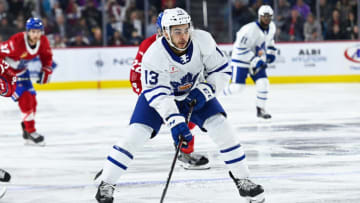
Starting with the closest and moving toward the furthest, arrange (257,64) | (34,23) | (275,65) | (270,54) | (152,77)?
(152,77)
(34,23)
(257,64)
(270,54)
(275,65)

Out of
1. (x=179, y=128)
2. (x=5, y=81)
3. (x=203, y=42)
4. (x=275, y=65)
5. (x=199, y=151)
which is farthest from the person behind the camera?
(x=275, y=65)

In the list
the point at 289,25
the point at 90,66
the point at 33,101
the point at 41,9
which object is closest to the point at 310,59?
the point at 289,25

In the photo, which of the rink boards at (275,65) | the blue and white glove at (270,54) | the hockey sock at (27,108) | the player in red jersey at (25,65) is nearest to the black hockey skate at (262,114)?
the blue and white glove at (270,54)

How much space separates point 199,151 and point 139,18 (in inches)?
305

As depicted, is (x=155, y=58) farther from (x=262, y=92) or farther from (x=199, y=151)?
(x=262, y=92)

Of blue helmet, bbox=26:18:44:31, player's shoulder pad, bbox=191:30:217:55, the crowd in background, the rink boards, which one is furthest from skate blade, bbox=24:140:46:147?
the crowd in background

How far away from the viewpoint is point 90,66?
1254 centimetres

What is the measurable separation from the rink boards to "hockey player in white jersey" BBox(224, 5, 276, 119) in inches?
169

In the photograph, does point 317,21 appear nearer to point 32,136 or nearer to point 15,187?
point 32,136

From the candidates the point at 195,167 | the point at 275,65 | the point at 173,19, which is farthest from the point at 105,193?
the point at 275,65

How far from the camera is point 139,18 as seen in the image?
1316cm

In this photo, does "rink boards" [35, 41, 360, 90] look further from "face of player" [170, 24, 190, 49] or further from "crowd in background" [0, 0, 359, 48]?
"face of player" [170, 24, 190, 49]

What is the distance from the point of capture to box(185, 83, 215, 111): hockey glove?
3664mm

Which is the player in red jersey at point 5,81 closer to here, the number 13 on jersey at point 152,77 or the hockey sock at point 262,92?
the number 13 on jersey at point 152,77
